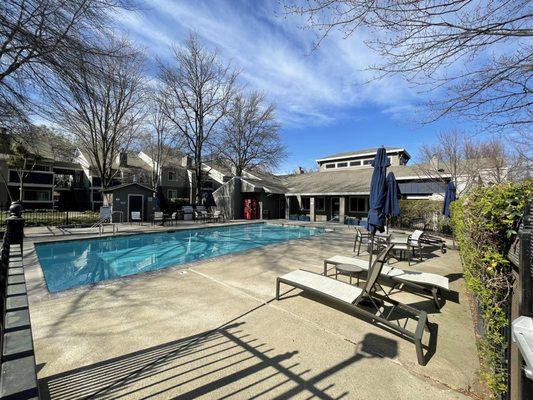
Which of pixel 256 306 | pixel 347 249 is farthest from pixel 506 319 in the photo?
pixel 347 249

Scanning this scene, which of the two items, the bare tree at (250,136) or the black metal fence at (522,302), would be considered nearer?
the black metal fence at (522,302)

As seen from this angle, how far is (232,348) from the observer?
3420 mm

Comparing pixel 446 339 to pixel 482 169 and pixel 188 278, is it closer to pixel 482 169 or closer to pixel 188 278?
pixel 188 278

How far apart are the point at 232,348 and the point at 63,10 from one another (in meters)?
5.86

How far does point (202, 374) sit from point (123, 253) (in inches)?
404

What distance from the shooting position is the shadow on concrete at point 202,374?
2637mm

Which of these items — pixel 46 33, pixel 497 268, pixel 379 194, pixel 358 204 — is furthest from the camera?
pixel 358 204

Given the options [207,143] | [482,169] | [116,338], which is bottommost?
[116,338]

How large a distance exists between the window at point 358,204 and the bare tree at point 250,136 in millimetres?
11016

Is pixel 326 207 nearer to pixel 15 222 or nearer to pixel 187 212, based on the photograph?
pixel 187 212

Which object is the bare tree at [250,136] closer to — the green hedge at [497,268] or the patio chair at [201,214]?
the patio chair at [201,214]

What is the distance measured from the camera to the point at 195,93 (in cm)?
2458

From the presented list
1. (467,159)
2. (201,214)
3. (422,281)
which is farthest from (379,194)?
(201,214)

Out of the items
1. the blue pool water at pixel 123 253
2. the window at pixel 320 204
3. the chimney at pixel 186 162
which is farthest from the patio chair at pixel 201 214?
the chimney at pixel 186 162
